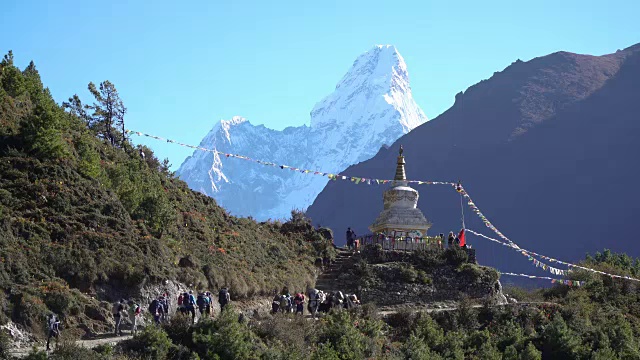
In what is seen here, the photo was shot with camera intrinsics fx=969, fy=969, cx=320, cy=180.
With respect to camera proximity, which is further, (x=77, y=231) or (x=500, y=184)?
(x=500, y=184)

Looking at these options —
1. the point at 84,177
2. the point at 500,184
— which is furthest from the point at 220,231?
the point at 500,184

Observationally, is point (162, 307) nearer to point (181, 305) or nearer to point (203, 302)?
point (181, 305)

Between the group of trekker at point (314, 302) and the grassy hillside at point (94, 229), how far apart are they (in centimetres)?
249

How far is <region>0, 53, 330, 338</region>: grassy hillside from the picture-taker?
33.2 metres

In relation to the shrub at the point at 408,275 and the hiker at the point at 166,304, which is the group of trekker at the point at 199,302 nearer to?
the hiker at the point at 166,304

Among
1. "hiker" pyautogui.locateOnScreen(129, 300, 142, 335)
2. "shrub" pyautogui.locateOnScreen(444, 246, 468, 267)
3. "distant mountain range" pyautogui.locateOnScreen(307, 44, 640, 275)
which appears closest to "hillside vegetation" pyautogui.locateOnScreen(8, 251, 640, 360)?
"hiker" pyautogui.locateOnScreen(129, 300, 142, 335)

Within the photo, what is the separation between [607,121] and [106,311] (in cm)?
13028

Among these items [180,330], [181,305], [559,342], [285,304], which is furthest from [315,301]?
[559,342]

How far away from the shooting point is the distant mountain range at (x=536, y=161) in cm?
13725

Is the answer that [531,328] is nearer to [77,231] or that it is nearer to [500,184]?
[77,231]

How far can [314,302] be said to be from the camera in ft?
130

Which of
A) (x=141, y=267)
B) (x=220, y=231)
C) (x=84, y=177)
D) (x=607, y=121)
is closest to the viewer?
(x=141, y=267)

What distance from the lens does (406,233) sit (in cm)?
5253

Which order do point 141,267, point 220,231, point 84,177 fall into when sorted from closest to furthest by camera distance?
point 141,267 → point 84,177 → point 220,231
